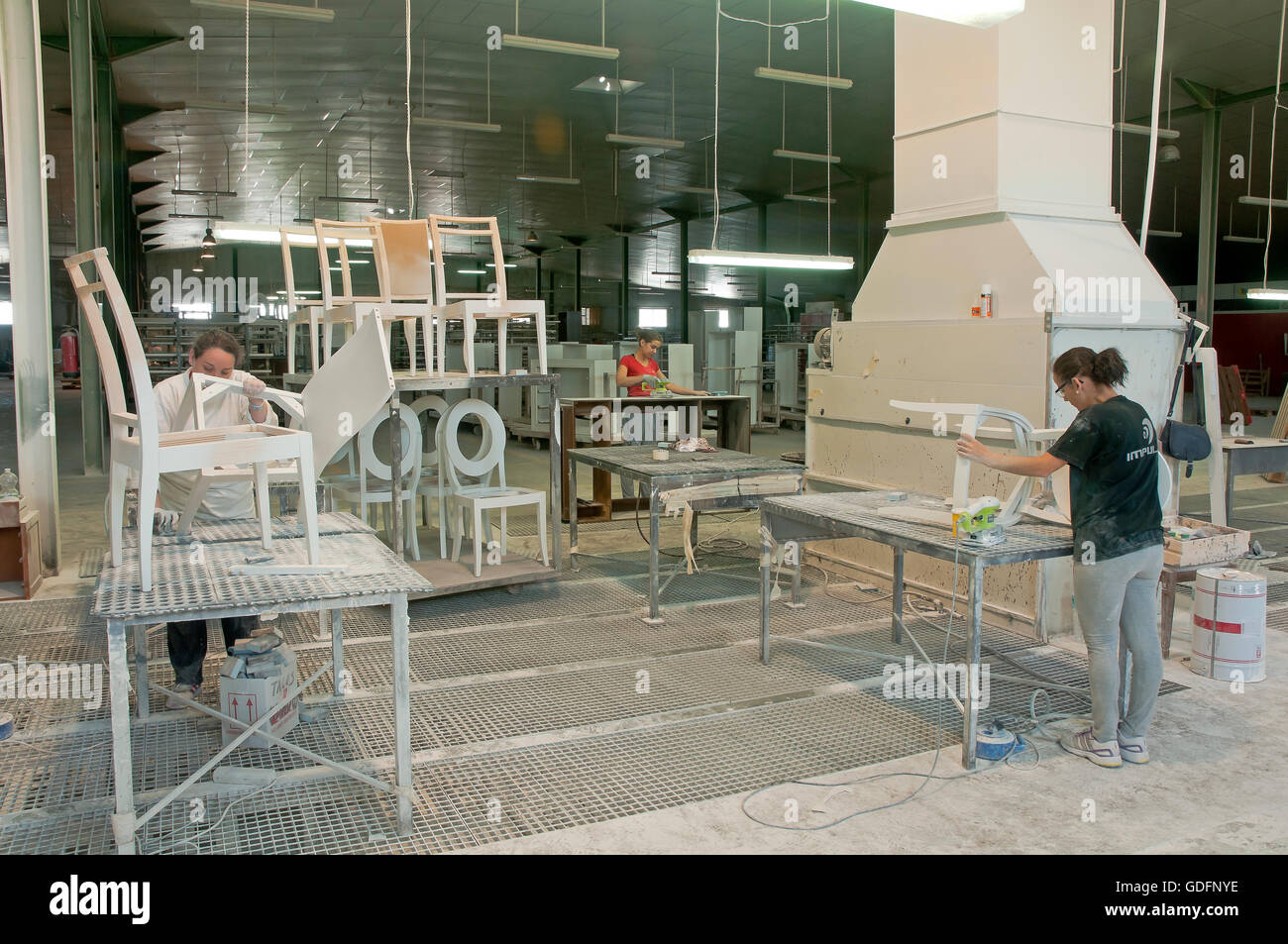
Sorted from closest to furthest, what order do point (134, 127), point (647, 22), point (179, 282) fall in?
point (647, 22)
point (134, 127)
point (179, 282)

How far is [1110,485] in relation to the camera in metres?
3.34

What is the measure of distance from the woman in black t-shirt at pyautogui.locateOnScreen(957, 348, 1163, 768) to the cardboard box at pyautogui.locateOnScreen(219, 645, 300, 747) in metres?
2.76

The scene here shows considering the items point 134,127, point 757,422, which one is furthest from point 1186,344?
point 134,127

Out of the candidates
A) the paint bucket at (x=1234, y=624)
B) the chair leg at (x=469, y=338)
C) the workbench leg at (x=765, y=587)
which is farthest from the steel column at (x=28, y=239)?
the paint bucket at (x=1234, y=624)

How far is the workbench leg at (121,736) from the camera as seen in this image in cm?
250

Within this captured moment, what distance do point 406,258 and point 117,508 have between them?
355 centimetres

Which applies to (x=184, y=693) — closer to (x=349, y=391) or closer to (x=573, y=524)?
(x=349, y=391)

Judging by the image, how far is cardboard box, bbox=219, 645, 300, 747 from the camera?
134 inches

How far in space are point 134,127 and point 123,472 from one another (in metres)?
14.7

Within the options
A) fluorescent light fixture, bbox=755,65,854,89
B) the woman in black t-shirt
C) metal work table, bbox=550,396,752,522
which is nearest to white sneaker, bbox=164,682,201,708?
the woman in black t-shirt

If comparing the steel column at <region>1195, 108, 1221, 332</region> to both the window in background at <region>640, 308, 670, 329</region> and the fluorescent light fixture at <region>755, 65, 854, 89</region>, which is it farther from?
the window in background at <region>640, 308, 670, 329</region>

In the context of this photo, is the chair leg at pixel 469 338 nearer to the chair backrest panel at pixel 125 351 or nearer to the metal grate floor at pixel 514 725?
the metal grate floor at pixel 514 725
